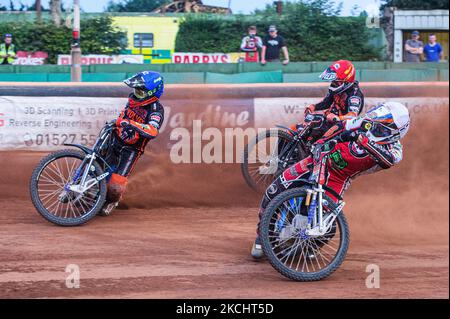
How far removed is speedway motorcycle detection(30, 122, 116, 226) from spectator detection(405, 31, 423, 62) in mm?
9442

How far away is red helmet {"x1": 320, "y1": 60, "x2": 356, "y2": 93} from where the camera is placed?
27.7ft

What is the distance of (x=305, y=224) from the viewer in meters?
6.46

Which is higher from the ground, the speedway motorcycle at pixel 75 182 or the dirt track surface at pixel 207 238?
the speedway motorcycle at pixel 75 182

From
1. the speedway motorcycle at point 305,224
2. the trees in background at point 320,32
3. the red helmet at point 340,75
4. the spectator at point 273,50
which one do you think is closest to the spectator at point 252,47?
the spectator at point 273,50

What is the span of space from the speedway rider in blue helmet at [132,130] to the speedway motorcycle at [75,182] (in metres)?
0.10

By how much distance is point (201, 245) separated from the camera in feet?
25.1

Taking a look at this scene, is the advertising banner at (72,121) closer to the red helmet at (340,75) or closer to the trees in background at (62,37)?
the red helmet at (340,75)

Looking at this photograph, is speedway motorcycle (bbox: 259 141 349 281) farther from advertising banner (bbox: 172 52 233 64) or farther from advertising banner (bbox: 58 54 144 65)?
advertising banner (bbox: 172 52 233 64)

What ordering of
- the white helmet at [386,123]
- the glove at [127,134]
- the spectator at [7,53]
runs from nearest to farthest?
the white helmet at [386,123] → the glove at [127,134] → the spectator at [7,53]

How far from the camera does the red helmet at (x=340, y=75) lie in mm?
8430

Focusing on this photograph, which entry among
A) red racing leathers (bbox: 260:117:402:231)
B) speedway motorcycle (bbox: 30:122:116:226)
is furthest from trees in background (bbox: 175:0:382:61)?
red racing leathers (bbox: 260:117:402:231)

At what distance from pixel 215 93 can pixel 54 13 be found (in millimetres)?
9095
